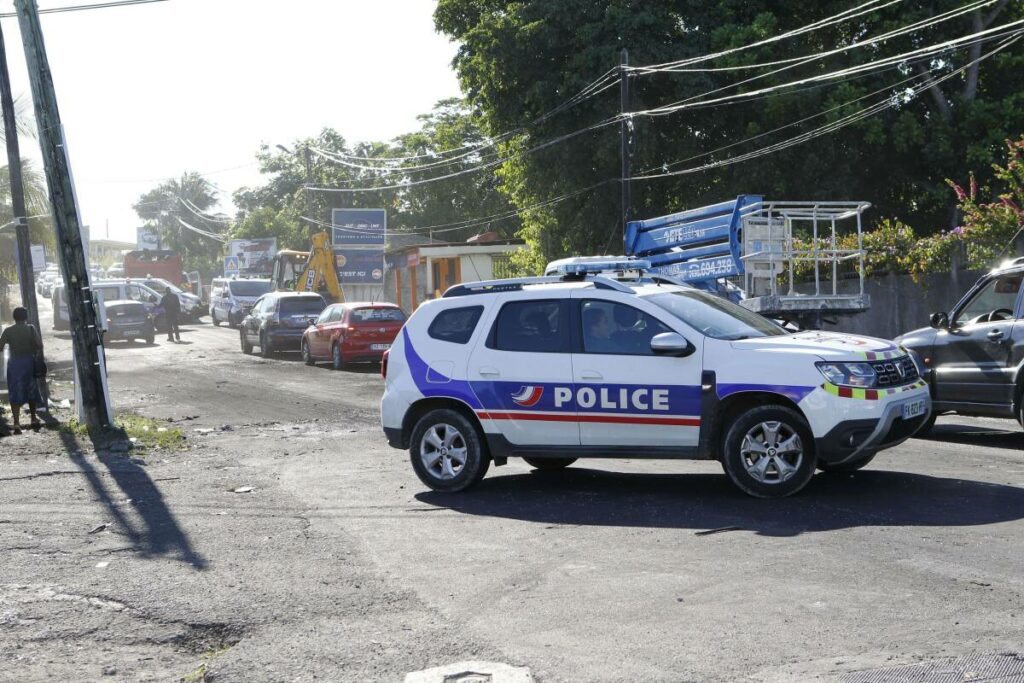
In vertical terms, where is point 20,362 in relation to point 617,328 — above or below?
below

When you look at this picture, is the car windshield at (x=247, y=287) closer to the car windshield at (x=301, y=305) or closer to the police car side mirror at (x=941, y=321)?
the car windshield at (x=301, y=305)

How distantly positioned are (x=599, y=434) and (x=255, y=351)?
25.8m

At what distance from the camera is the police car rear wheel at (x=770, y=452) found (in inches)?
351

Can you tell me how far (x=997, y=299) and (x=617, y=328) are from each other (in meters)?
5.53

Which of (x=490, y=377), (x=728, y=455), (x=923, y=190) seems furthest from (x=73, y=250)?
(x=923, y=190)

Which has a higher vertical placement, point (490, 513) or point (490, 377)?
point (490, 377)

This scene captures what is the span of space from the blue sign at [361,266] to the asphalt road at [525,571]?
35.2 meters

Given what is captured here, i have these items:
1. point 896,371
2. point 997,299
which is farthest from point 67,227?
point 997,299

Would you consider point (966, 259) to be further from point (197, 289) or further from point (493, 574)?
point (197, 289)

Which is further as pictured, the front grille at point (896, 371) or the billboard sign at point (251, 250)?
the billboard sign at point (251, 250)

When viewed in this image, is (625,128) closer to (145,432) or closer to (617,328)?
(145,432)

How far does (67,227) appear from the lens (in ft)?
51.4

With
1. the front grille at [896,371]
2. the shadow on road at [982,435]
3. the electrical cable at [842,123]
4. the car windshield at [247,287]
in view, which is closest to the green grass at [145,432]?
the front grille at [896,371]

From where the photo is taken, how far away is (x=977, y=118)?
29234mm
